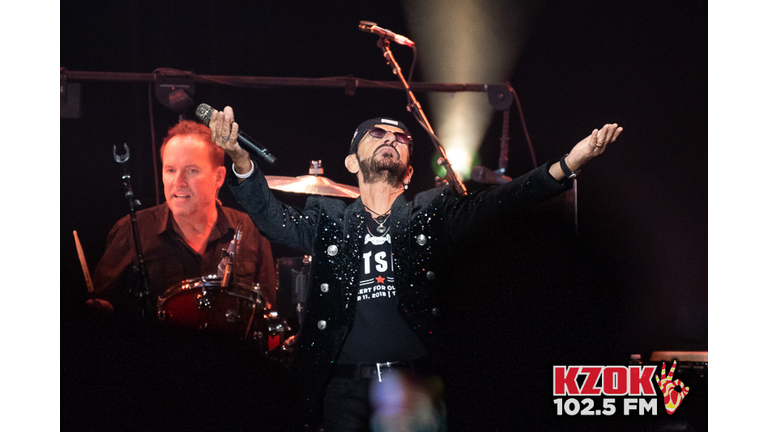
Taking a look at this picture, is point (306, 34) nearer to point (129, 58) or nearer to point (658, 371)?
point (129, 58)

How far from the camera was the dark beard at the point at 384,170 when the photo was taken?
2.93 m

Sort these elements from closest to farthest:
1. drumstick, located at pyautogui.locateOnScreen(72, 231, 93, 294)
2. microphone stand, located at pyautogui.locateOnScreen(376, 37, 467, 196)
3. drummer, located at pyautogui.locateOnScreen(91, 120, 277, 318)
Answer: microphone stand, located at pyautogui.locateOnScreen(376, 37, 467, 196) < drumstick, located at pyautogui.locateOnScreen(72, 231, 93, 294) < drummer, located at pyautogui.locateOnScreen(91, 120, 277, 318)

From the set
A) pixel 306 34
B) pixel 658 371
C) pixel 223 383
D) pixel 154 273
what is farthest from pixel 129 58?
pixel 658 371

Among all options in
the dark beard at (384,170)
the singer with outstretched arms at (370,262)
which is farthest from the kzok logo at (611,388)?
the dark beard at (384,170)

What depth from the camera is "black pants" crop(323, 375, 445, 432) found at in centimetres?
253

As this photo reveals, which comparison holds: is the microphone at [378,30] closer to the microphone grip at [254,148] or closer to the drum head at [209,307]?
the microphone grip at [254,148]

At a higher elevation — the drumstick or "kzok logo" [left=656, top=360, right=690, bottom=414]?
→ the drumstick

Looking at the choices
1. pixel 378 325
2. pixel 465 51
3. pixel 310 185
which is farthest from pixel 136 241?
pixel 465 51

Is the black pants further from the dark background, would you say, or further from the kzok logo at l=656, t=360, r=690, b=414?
the kzok logo at l=656, t=360, r=690, b=414

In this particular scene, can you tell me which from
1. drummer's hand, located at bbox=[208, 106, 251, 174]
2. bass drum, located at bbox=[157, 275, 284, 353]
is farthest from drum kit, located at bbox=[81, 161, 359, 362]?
drummer's hand, located at bbox=[208, 106, 251, 174]

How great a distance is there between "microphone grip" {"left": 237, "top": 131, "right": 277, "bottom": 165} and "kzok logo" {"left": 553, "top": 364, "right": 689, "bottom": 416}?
77.2 inches

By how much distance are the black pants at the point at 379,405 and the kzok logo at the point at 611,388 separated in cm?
104

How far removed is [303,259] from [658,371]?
2.14 m

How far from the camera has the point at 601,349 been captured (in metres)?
3.35
